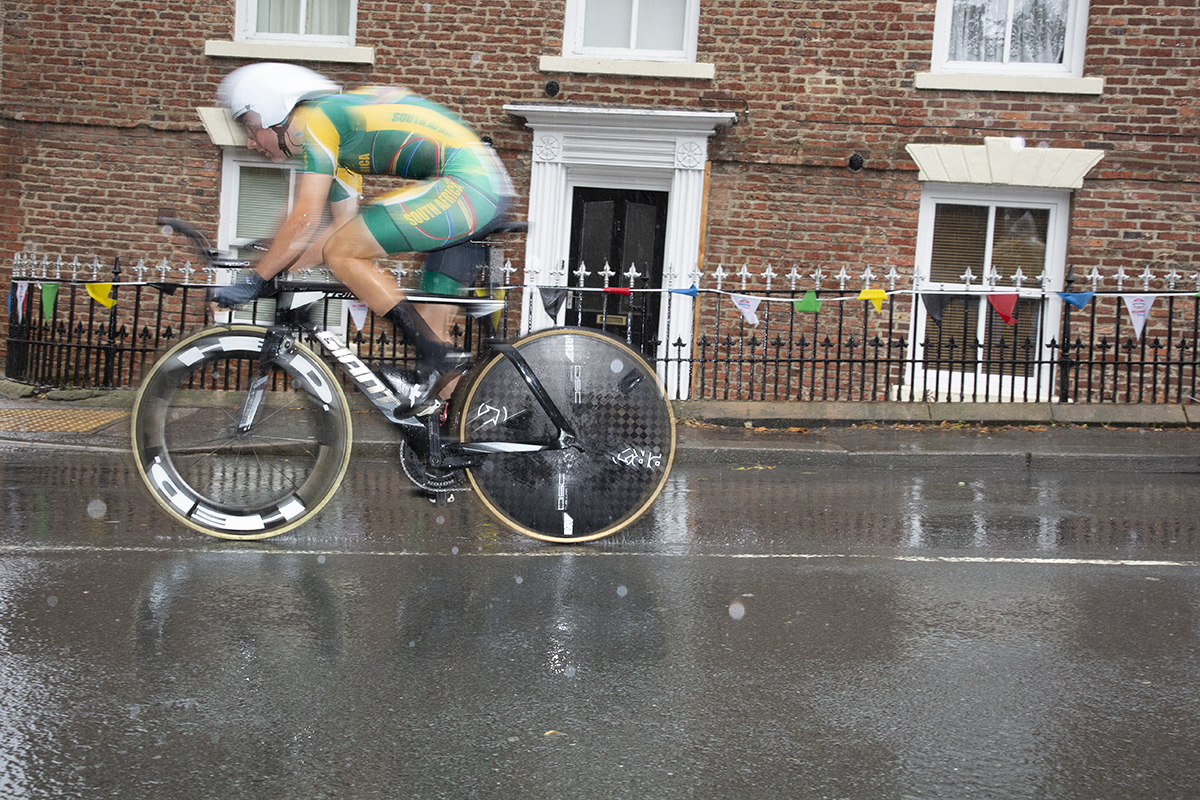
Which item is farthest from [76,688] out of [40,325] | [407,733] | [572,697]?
[40,325]

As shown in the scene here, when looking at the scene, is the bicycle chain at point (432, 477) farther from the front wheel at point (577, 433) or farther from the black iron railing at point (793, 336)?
the black iron railing at point (793, 336)

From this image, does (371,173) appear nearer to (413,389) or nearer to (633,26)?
(413,389)

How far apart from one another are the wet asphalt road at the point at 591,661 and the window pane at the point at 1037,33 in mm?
7813

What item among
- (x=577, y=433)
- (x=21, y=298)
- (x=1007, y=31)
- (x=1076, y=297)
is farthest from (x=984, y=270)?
(x=21, y=298)

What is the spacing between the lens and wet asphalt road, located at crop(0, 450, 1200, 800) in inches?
109

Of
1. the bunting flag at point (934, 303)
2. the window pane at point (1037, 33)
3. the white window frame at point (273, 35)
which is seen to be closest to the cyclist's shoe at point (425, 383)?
the bunting flag at point (934, 303)

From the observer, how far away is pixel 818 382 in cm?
1195

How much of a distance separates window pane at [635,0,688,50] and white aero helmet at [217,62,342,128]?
8.62 m

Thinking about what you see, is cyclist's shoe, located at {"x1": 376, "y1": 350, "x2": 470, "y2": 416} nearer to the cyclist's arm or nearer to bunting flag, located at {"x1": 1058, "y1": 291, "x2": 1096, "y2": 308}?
the cyclist's arm

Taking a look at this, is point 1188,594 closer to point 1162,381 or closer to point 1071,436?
point 1071,436

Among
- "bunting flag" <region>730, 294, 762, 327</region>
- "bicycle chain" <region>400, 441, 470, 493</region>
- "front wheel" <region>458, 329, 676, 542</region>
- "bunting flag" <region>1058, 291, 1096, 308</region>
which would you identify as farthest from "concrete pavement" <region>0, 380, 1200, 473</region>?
"front wheel" <region>458, 329, 676, 542</region>

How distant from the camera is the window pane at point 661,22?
1238cm

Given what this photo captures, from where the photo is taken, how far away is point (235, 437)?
462 cm

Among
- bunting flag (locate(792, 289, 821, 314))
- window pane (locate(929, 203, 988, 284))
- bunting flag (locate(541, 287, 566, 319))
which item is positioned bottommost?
bunting flag (locate(541, 287, 566, 319))
